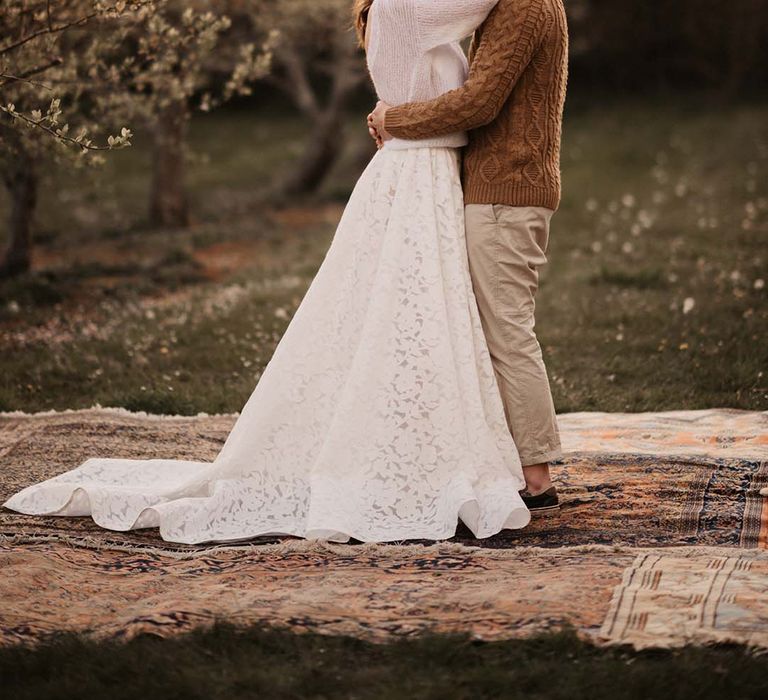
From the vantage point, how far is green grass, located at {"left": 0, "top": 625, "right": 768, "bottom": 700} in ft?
10.1

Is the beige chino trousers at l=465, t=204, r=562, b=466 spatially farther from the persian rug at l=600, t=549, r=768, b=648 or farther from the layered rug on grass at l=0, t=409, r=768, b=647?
the persian rug at l=600, t=549, r=768, b=648

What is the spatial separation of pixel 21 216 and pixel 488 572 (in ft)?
23.0

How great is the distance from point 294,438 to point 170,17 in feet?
26.4

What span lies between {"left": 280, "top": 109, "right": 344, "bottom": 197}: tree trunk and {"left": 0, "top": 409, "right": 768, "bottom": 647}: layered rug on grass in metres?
10.1

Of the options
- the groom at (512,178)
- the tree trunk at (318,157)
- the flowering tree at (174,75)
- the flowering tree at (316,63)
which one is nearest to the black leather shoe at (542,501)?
the groom at (512,178)

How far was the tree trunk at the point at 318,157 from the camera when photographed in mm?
14797

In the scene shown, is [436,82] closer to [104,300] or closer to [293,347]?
[293,347]

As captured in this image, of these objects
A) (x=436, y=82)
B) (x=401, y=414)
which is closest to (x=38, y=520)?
(x=401, y=414)

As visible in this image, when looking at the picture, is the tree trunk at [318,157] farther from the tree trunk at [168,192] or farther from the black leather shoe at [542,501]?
the black leather shoe at [542,501]

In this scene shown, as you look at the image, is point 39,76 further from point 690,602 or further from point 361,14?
point 690,602

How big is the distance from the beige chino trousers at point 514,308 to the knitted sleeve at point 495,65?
366mm

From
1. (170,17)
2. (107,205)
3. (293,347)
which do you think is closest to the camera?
(293,347)

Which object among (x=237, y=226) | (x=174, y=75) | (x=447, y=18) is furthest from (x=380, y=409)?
(x=237, y=226)

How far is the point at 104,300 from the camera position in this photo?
9.20 meters
